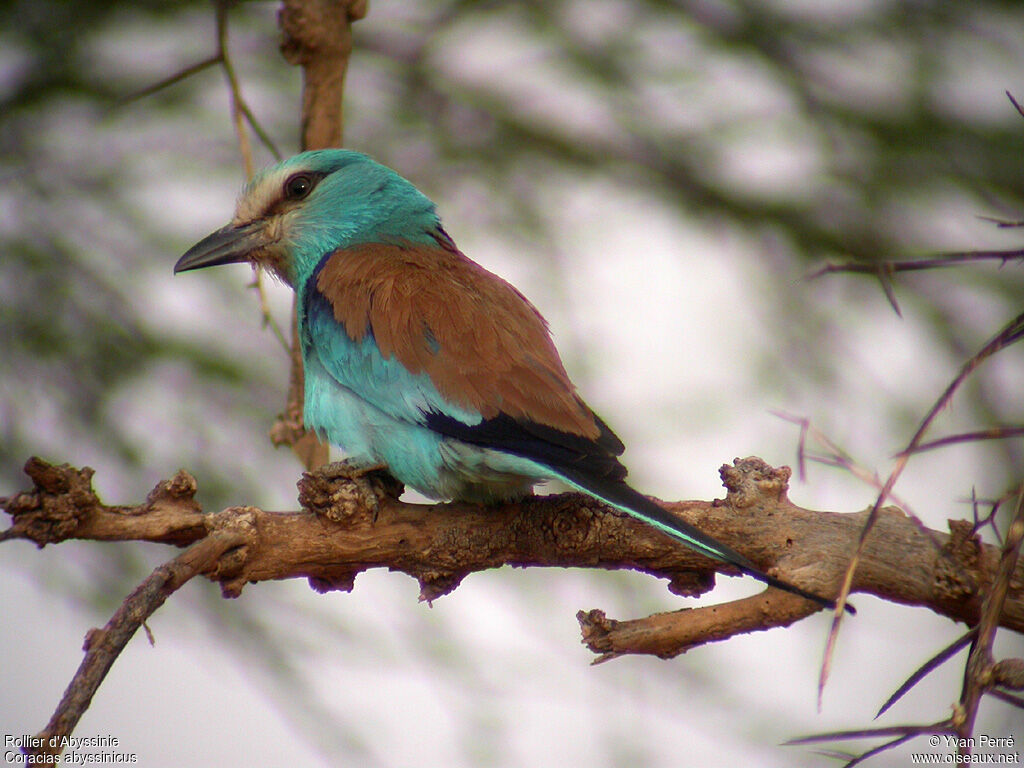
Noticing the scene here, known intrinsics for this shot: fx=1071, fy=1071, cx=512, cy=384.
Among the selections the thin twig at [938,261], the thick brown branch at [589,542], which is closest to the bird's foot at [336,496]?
the thick brown branch at [589,542]

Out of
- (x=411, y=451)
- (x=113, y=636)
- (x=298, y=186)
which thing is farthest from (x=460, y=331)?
(x=113, y=636)

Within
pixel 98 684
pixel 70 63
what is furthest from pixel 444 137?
pixel 98 684

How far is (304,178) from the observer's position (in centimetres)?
325

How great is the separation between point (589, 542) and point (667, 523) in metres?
0.35

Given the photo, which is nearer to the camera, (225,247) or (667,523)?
(667,523)

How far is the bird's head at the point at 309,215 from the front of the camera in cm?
320

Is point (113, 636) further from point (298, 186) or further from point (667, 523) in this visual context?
point (298, 186)

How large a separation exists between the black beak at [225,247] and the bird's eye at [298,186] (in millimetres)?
133

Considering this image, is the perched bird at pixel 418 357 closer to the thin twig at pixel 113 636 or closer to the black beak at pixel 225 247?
the black beak at pixel 225 247

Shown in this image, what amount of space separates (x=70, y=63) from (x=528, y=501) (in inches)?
97.1

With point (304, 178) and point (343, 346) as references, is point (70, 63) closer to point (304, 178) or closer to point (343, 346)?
point (304, 178)

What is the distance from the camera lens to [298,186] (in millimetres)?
3246

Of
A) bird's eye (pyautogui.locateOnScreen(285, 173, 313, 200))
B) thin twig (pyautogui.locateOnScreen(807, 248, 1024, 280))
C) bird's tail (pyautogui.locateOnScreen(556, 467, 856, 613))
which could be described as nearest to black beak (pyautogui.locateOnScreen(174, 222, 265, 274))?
bird's eye (pyautogui.locateOnScreen(285, 173, 313, 200))

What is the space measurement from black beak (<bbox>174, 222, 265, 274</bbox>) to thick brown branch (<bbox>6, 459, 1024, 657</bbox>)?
1117 mm
